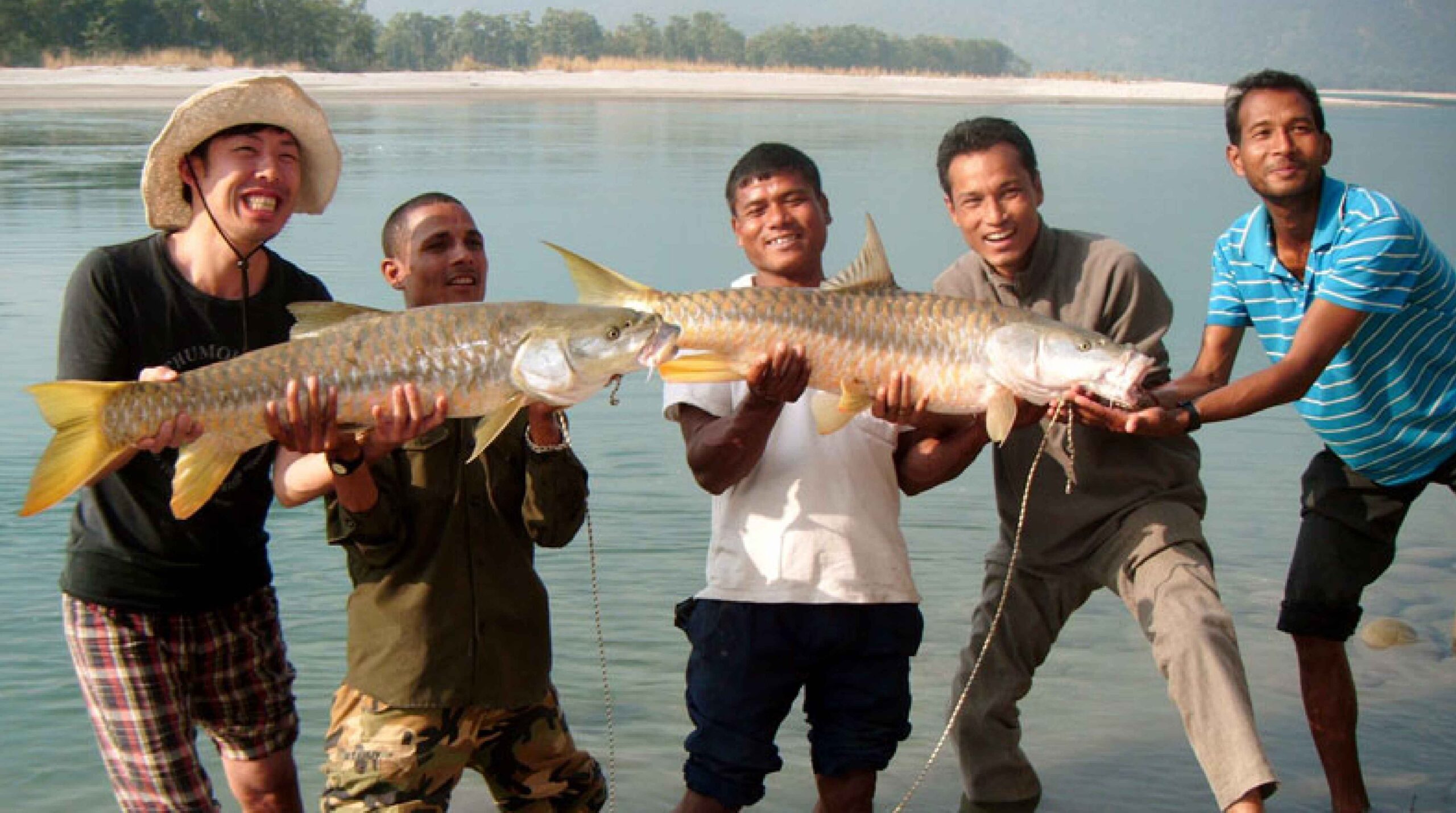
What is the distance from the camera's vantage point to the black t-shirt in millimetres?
3979

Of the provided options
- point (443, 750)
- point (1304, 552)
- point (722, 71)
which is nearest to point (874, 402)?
point (443, 750)

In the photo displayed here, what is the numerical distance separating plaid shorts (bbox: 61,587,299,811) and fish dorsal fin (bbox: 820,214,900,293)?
73.7 inches

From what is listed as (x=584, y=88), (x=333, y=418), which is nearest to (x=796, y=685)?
(x=333, y=418)

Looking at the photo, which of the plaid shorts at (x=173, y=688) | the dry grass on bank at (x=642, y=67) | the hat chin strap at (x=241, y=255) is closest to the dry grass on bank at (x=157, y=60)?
the dry grass on bank at (x=642, y=67)

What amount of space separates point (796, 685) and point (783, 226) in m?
1.34

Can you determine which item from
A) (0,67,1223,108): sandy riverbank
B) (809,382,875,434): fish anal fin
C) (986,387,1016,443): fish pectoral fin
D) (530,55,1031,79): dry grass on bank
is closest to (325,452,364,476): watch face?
(809,382,875,434): fish anal fin

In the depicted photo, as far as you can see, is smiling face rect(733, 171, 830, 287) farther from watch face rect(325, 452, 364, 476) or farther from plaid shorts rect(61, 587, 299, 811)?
plaid shorts rect(61, 587, 299, 811)

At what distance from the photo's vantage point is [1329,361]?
473 cm

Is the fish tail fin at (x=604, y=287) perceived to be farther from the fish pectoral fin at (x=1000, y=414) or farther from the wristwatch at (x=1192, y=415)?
the wristwatch at (x=1192, y=415)

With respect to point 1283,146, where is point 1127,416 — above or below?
below

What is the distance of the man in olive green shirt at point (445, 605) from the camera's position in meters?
3.99

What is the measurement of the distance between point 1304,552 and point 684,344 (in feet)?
7.95

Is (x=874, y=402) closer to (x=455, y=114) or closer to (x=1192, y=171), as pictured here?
(x=1192, y=171)

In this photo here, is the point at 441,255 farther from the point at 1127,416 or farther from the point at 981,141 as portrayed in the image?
the point at 1127,416
